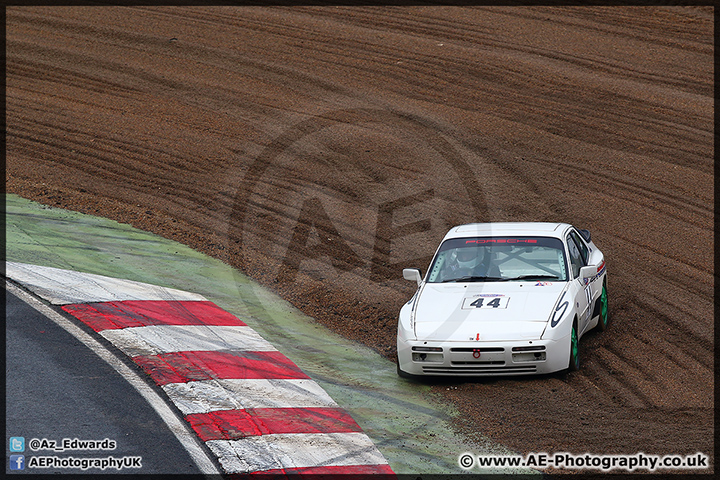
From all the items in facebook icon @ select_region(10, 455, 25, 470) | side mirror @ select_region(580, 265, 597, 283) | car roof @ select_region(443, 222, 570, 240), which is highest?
car roof @ select_region(443, 222, 570, 240)

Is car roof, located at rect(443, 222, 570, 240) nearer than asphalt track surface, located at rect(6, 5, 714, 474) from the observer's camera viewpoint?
No

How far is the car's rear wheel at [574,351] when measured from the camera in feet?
25.2

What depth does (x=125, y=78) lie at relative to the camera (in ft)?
62.4

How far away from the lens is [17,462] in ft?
18.4

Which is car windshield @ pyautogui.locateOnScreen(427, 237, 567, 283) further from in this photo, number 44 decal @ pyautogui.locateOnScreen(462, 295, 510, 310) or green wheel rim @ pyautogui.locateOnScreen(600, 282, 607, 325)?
green wheel rim @ pyautogui.locateOnScreen(600, 282, 607, 325)

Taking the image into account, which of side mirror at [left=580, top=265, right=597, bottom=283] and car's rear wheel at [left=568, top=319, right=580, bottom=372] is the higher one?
side mirror at [left=580, top=265, right=597, bottom=283]

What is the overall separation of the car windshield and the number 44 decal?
0.47 meters

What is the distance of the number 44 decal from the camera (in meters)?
7.90

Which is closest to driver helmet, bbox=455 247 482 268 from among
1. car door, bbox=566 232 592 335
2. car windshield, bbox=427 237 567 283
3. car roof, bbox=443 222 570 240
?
car windshield, bbox=427 237 567 283

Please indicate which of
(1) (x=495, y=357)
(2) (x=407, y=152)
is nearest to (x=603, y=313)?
(1) (x=495, y=357)

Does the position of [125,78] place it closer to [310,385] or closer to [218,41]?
[218,41]

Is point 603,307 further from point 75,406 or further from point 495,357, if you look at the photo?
point 75,406

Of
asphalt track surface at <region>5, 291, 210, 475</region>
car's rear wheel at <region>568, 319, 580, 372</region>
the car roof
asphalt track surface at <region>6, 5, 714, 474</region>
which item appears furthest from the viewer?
the car roof

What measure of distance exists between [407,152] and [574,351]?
26.8 ft
